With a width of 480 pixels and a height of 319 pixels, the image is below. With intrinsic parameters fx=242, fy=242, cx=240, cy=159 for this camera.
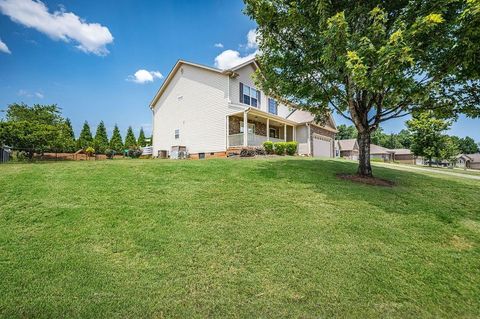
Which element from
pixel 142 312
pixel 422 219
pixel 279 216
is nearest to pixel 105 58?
pixel 279 216

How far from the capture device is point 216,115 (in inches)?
734

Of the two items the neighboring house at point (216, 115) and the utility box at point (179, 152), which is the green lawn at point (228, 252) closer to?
the neighboring house at point (216, 115)

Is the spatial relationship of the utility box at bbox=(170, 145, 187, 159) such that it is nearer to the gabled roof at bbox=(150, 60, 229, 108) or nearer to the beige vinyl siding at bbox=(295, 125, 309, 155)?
the gabled roof at bbox=(150, 60, 229, 108)

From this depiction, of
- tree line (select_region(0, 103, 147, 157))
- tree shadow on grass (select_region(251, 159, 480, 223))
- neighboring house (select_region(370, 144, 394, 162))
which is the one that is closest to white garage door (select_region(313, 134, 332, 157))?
tree shadow on grass (select_region(251, 159, 480, 223))

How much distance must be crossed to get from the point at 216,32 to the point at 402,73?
43.5 feet

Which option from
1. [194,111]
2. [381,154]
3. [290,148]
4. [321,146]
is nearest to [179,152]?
[194,111]

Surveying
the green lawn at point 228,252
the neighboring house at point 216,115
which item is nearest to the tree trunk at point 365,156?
the green lawn at point 228,252

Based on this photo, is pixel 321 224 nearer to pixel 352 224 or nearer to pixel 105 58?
pixel 352 224

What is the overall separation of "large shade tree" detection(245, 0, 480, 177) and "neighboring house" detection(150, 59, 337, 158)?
6.83m

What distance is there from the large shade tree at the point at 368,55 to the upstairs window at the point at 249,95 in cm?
802

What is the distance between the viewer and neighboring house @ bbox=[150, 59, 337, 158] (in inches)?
712

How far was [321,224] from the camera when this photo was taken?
4992 mm

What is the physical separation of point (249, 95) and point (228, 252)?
1764 cm

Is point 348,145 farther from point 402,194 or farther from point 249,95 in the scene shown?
point 402,194
